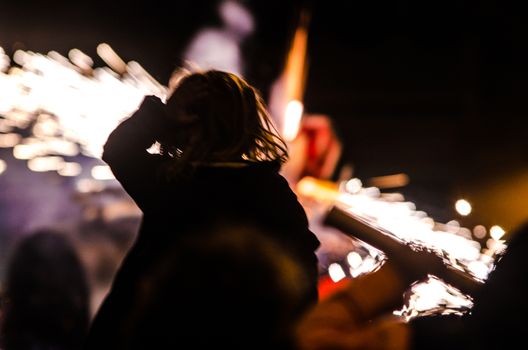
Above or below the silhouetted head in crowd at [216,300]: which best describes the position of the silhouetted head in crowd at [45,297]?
below

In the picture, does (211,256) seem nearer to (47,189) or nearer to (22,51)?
(22,51)

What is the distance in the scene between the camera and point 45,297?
663 centimetres

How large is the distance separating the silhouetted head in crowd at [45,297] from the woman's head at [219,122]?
17.3ft

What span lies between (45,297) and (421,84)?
8.14 meters

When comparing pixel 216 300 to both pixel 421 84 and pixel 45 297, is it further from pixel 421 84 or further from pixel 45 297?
pixel 421 84

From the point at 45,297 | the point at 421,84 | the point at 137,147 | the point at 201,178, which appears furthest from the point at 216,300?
the point at 421,84

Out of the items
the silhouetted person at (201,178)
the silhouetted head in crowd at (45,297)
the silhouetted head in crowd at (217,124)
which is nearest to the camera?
the silhouetted person at (201,178)

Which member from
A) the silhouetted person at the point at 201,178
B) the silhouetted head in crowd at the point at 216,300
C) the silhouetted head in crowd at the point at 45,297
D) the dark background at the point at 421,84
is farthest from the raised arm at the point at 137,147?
the dark background at the point at 421,84

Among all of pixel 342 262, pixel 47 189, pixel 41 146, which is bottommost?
pixel 47 189

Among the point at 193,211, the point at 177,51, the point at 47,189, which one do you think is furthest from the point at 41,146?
the point at 193,211

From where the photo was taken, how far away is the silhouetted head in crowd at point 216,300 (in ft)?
4.54

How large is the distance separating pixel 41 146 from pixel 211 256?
629cm

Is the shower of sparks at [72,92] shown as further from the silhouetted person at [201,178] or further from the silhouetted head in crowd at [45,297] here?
the silhouetted person at [201,178]

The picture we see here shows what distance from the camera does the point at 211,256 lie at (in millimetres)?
1396
